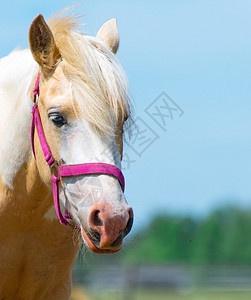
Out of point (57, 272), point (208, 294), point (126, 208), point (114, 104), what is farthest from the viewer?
point (208, 294)

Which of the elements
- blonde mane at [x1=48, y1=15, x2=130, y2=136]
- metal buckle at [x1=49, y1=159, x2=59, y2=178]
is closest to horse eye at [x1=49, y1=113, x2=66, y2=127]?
blonde mane at [x1=48, y1=15, x2=130, y2=136]

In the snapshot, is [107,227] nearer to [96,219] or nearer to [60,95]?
[96,219]

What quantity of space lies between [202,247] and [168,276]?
30822 millimetres

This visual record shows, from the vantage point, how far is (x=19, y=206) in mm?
4094

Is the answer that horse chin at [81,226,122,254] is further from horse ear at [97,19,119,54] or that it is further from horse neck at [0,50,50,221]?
horse ear at [97,19,119,54]

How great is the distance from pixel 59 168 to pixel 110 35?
1.38 m

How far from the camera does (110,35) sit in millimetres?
4449

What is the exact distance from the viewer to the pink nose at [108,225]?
3.22 metres

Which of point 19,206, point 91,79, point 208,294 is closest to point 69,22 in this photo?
point 91,79

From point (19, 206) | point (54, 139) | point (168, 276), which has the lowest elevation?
point (168, 276)

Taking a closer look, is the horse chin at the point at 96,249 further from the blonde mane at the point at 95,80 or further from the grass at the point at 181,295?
the grass at the point at 181,295

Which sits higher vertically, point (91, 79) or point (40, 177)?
point (91, 79)

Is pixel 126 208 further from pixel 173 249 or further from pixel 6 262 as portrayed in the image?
pixel 173 249

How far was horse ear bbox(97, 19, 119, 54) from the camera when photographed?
4.39 meters
